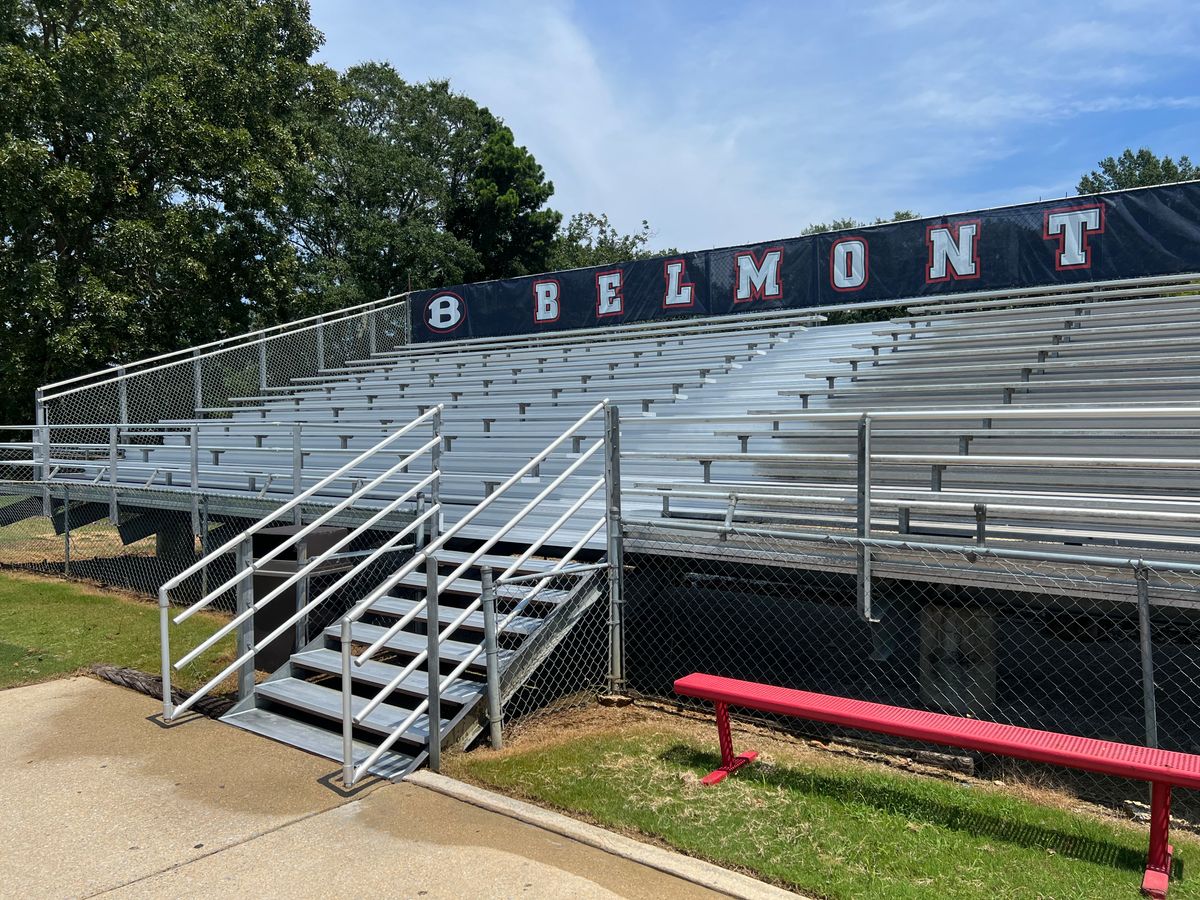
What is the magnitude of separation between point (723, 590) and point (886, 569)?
1.51 m

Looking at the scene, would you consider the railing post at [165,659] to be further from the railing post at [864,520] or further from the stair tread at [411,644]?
the railing post at [864,520]

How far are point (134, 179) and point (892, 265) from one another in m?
15.7

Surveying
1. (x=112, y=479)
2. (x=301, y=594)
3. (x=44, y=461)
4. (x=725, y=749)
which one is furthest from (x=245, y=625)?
(x=44, y=461)

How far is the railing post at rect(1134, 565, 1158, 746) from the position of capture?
4004 mm

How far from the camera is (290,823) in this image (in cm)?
402

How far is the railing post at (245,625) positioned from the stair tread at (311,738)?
18 cm

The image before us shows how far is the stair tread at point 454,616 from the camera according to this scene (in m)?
5.41

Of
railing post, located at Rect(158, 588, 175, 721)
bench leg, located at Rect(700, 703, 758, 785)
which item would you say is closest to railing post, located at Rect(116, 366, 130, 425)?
railing post, located at Rect(158, 588, 175, 721)

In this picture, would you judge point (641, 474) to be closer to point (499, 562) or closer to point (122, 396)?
point (499, 562)

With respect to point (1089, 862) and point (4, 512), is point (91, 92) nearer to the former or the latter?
point (4, 512)

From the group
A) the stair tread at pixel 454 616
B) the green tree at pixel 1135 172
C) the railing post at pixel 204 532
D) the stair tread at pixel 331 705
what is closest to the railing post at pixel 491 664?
the stair tread at pixel 331 705

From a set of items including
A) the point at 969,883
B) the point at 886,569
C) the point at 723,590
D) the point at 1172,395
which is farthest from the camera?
the point at 1172,395

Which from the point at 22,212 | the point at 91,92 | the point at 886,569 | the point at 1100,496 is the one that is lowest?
the point at 886,569

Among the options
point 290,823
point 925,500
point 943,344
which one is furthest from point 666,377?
point 290,823
